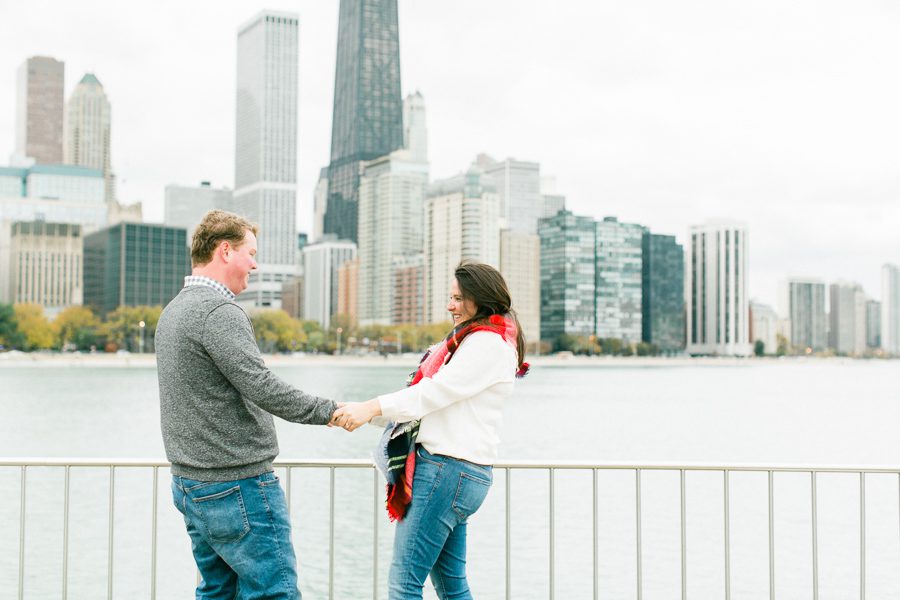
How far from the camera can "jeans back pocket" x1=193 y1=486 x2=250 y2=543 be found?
4199mm

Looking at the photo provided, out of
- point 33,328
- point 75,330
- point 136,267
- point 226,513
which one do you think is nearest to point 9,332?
point 33,328

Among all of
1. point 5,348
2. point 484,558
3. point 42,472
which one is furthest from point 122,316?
point 484,558

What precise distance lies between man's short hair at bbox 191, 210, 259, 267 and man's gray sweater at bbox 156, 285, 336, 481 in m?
0.18

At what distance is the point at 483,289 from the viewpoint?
440cm

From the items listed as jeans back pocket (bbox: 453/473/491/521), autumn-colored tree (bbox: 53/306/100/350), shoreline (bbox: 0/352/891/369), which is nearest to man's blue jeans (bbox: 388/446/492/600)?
jeans back pocket (bbox: 453/473/491/521)

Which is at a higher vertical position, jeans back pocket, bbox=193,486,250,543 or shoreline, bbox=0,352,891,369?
jeans back pocket, bbox=193,486,250,543

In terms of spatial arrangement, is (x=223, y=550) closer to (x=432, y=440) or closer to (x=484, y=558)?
(x=432, y=440)

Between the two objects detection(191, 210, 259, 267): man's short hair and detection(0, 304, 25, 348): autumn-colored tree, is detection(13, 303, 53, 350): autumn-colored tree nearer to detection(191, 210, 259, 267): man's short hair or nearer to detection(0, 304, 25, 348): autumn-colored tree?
detection(0, 304, 25, 348): autumn-colored tree

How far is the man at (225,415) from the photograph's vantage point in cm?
413

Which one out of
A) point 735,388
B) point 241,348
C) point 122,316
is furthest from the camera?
point 122,316

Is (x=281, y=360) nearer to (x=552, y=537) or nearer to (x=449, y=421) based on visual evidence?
(x=552, y=537)

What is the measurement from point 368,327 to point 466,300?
173870 mm

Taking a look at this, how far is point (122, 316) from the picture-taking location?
150 metres

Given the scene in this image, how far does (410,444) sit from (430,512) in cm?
33
